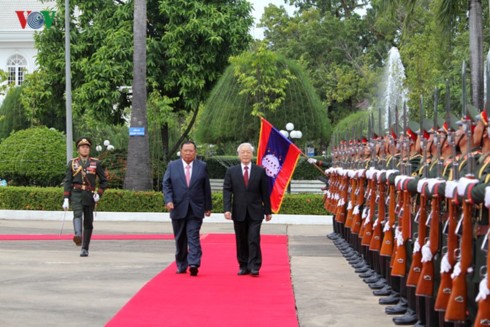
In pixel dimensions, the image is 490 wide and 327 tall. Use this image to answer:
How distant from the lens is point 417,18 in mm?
59062

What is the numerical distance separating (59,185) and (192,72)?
573cm

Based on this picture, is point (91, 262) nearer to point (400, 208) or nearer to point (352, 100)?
point (400, 208)

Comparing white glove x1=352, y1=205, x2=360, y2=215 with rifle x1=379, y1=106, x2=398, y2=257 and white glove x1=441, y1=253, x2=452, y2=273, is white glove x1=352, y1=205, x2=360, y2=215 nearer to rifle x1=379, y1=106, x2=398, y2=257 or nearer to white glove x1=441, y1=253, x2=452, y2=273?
rifle x1=379, y1=106, x2=398, y2=257

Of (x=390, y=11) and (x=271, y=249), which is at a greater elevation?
(x=390, y=11)

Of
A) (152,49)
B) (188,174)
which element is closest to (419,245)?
(188,174)

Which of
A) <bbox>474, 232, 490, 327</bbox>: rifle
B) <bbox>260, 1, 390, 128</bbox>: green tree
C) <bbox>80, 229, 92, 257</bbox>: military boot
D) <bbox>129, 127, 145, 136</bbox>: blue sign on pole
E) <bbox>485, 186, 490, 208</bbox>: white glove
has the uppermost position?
<bbox>260, 1, 390, 128</bbox>: green tree

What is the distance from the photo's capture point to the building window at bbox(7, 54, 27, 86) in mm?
83688

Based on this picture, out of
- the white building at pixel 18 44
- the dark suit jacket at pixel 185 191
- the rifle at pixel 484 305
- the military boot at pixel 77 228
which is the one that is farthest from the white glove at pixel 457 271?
the white building at pixel 18 44

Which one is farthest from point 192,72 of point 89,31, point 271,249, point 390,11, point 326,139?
point 271,249

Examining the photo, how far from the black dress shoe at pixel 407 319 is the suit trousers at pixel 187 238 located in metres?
4.84

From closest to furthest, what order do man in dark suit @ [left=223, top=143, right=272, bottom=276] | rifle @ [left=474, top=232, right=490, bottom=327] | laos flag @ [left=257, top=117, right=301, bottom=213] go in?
→ rifle @ [left=474, top=232, right=490, bottom=327], man in dark suit @ [left=223, top=143, right=272, bottom=276], laos flag @ [left=257, top=117, right=301, bottom=213]

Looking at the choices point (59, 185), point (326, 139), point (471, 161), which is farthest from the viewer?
point (326, 139)

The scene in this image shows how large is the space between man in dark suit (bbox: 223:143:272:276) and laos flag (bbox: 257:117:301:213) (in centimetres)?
608

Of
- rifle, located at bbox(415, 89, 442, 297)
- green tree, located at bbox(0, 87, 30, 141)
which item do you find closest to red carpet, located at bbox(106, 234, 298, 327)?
rifle, located at bbox(415, 89, 442, 297)
